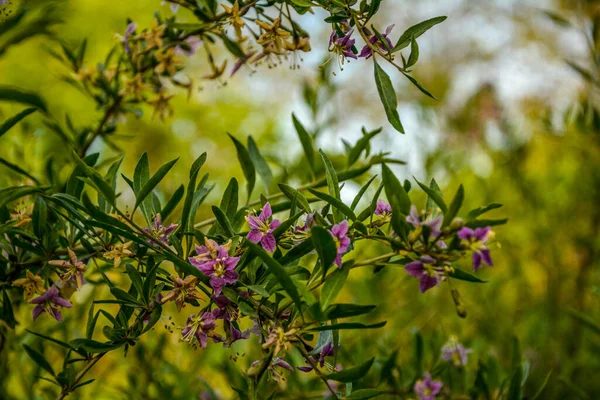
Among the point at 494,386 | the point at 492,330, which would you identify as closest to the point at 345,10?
the point at 494,386

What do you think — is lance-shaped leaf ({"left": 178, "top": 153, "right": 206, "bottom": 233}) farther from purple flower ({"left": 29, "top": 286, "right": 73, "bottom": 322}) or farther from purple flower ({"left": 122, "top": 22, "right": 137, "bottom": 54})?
purple flower ({"left": 122, "top": 22, "right": 137, "bottom": 54})

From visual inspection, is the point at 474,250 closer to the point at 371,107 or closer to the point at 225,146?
the point at 371,107

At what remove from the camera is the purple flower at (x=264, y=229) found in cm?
52

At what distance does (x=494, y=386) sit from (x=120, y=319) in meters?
0.60

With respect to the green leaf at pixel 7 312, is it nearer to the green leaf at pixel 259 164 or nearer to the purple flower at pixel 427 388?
the green leaf at pixel 259 164

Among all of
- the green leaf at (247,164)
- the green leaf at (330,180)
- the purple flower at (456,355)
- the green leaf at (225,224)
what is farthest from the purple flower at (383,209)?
the purple flower at (456,355)

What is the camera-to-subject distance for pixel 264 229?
1.74 feet

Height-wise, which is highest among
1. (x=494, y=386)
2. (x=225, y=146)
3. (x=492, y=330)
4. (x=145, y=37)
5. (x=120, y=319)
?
(x=145, y=37)

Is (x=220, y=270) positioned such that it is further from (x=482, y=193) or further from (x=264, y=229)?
(x=482, y=193)

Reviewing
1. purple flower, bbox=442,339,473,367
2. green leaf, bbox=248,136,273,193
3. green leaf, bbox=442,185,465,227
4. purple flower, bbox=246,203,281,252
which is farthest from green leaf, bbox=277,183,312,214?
purple flower, bbox=442,339,473,367

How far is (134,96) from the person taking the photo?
2.80 feet

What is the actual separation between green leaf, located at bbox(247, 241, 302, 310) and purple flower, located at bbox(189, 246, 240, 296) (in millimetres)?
70

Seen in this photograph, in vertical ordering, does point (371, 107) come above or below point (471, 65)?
below

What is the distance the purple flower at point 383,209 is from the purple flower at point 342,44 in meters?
0.16
